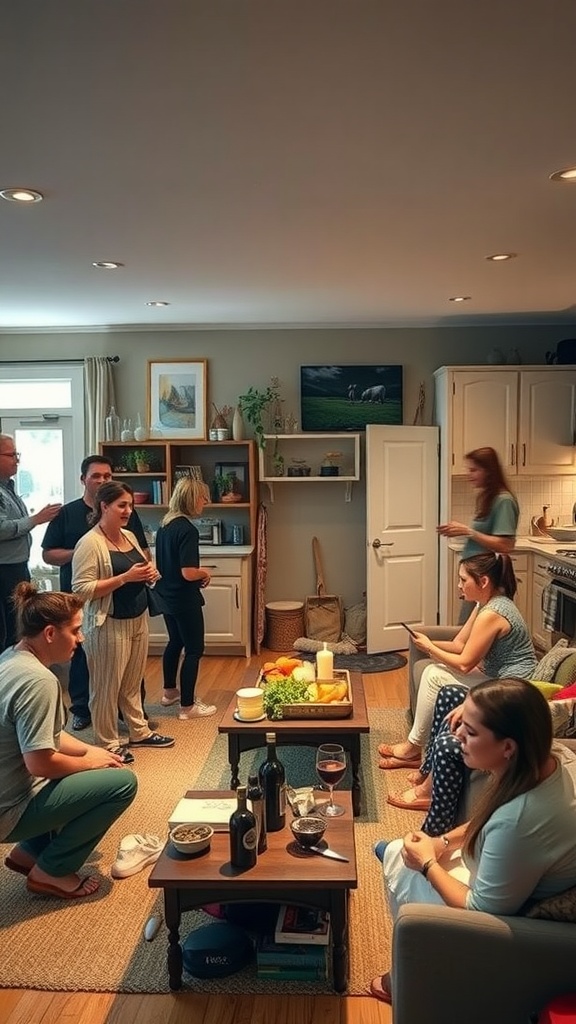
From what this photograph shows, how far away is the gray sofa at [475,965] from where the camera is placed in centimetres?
155

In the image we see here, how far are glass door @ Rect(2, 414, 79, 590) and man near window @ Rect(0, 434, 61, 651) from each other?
2.00 metres

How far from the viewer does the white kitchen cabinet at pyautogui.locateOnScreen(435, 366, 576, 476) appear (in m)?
5.61

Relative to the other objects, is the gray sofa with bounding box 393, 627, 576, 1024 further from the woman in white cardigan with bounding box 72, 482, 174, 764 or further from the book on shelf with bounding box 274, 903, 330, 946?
the woman in white cardigan with bounding box 72, 482, 174, 764

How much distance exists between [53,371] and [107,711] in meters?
3.51

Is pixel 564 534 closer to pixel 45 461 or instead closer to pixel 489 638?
pixel 489 638

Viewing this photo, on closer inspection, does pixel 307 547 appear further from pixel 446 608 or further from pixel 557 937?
pixel 557 937

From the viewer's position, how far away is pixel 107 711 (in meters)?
3.59

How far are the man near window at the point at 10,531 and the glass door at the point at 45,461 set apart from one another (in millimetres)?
2001

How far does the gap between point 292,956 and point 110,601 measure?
1827mm

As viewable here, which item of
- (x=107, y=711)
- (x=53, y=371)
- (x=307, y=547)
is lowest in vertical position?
(x=107, y=711)

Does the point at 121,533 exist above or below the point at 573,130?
below

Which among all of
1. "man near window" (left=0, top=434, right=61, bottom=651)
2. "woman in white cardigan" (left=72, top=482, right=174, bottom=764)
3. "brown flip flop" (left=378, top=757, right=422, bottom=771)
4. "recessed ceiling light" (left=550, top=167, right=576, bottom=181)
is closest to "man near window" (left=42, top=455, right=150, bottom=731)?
"man near window" (left=0, top=434, right=61, bottom=651)

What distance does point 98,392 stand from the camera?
19.8 ft

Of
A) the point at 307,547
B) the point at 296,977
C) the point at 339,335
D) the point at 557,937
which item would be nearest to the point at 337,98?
the point at 557,937
